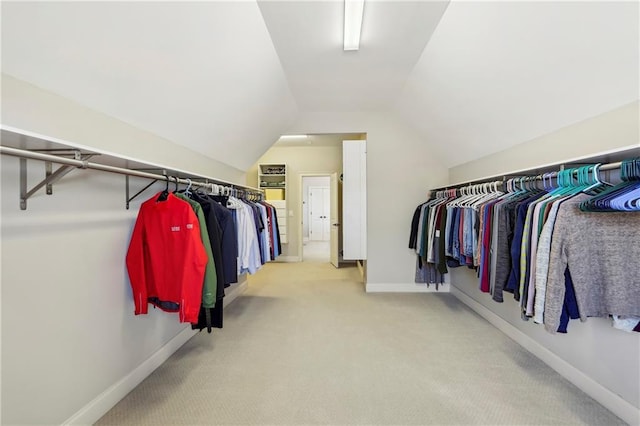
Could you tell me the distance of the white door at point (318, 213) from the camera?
10797mm

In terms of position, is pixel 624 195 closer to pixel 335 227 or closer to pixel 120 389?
pixel 120 389

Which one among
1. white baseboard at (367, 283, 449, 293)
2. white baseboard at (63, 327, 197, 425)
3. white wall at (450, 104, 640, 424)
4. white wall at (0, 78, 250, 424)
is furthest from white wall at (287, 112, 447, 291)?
white wall at (0, 78, 250, 424)

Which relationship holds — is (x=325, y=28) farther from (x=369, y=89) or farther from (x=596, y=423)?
(x=596, y=423)

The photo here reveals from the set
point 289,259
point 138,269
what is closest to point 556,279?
point 138,269

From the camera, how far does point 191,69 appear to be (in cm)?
193

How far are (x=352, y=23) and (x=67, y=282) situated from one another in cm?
259

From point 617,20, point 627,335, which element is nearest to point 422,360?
point 627,335

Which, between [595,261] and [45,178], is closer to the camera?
[45,178]

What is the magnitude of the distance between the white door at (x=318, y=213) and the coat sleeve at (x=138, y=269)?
29.4 ft

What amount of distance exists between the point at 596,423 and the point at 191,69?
346cm

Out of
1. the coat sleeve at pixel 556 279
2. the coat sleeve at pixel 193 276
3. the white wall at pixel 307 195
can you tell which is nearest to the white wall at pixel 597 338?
the coat sleeve at pixel 556 279

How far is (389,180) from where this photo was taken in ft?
13.7

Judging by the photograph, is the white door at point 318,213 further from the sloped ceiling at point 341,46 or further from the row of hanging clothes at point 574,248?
the row of hanging clothes at point 574,248

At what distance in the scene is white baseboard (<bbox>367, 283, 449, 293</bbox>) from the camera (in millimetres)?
4133
